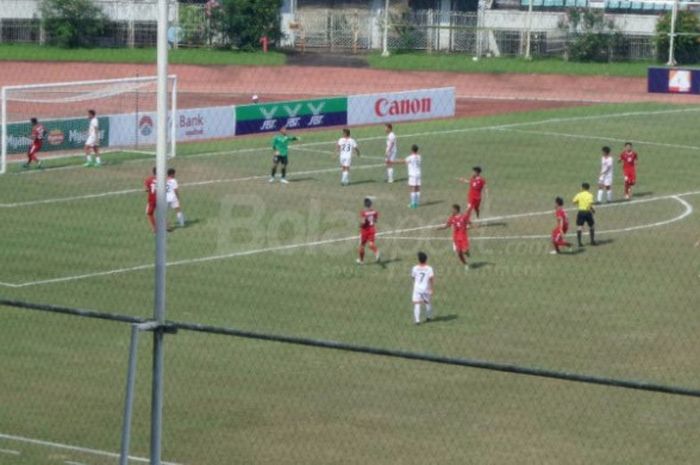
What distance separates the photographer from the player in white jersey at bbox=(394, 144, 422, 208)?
3625 centimetres

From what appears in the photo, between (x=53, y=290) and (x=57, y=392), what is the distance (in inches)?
316

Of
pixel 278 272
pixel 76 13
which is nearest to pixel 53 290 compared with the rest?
pixel 278 272

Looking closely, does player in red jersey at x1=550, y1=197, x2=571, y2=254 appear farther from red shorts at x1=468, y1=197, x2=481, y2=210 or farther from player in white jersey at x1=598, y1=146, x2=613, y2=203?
player in white jersey at x1=598, y1=146, x2=613, y2=203

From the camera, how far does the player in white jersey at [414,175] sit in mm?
36250

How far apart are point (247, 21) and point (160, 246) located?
5664 cm

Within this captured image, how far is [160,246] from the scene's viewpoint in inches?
484

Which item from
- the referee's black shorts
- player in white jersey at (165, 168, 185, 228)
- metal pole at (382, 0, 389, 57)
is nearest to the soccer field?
player in white jersey at (165, 168, 185, 228)

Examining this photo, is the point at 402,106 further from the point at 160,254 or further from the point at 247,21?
the point at 160,254

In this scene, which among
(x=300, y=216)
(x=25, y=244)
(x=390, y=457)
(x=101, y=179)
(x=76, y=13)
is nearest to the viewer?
(x=390, y=457)

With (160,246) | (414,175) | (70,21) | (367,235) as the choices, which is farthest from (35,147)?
(160,246)

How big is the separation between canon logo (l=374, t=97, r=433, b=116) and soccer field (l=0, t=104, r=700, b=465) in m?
6.09

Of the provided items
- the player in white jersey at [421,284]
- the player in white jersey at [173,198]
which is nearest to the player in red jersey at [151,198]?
the player in white jersey at [173,198]

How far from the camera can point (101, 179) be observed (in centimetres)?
4100

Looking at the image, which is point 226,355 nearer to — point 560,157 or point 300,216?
point 300,216
